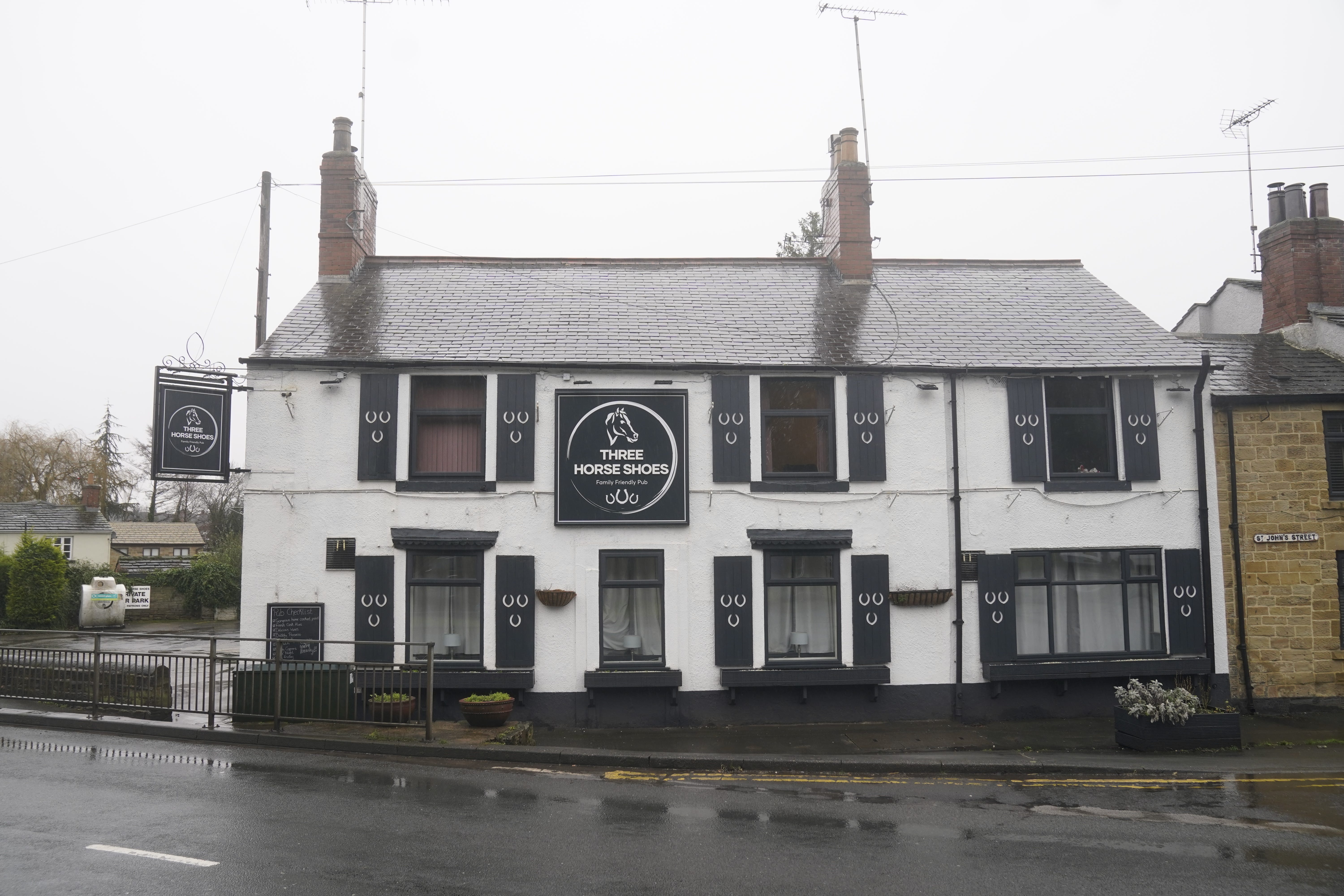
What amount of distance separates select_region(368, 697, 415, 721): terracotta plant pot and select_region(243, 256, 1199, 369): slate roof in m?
4.98

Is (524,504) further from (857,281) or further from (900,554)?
(857,281)

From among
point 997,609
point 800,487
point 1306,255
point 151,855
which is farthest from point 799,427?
point 1306,255

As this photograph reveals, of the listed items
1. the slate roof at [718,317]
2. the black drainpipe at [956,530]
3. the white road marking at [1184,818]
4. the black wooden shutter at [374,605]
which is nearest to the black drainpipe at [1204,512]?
Result: the slate roof at [718,317]

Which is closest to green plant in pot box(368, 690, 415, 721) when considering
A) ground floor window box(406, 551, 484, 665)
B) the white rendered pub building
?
the white rendered pub building

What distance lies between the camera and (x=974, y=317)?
16.5m

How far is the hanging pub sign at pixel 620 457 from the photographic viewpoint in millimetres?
14023

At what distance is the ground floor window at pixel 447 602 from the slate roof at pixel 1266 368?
11840mm

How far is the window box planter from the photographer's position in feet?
39.7

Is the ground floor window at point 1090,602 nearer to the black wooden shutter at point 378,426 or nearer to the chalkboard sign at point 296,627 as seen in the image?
the black wooden shutter at point 378,426

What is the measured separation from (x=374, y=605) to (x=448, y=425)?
2930 mm

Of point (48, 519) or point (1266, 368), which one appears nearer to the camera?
point (1266, 368)

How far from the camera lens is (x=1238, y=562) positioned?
588 inches

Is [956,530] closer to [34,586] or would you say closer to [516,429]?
[516,429]

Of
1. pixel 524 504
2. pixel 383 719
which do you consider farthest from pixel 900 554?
pixel 383 719
